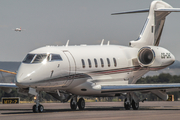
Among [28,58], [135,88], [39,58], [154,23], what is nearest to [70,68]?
[39,58]

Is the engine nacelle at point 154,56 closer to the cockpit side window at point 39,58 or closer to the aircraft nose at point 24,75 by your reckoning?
the cockpit side window at point 39,58

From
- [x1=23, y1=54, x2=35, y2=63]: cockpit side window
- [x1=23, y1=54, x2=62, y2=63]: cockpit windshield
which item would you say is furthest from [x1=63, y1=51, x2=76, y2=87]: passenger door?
[x1=23, y1=54, x2=35, y2=63]: cockpit side window

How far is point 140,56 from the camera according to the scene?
3058 centimetres

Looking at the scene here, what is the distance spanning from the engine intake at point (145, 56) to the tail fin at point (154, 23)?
1.58 m

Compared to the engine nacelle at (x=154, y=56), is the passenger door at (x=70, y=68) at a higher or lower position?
lower

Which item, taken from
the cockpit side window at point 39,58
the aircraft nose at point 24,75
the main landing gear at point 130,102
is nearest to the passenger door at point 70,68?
the cockpit side window at point 39,58

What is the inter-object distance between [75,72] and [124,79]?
18.4 ft

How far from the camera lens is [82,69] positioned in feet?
86.9

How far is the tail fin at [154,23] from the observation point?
108ft

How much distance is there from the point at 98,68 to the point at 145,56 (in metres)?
4.85

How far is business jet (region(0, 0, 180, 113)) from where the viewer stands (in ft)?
78.1

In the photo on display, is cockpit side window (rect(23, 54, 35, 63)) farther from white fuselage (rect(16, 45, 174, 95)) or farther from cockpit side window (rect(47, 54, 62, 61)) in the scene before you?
cockpit side window (rect(47, 54, 62, 61))

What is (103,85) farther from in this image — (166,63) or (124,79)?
(166,63)

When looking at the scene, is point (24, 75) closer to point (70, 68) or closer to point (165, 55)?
point (70, 68)
